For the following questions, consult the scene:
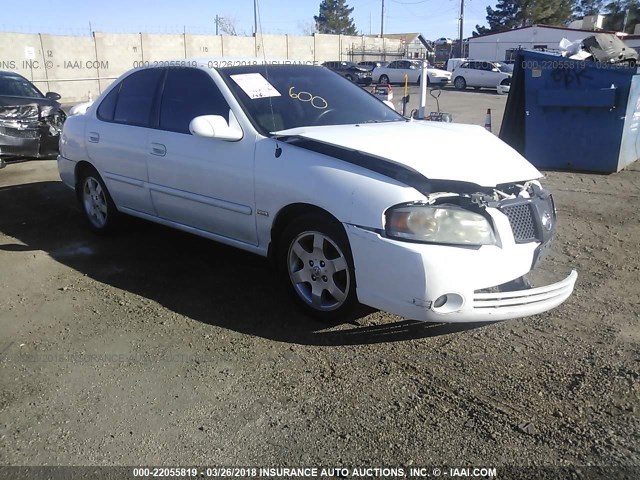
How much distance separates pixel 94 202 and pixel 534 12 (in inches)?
2785

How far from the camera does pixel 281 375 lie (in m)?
3.36

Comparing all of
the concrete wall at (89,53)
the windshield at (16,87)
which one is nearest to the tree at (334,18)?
the concrete wall at (89,53)

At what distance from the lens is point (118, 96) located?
5547mm

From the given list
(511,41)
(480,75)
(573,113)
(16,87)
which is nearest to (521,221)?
(573,113)

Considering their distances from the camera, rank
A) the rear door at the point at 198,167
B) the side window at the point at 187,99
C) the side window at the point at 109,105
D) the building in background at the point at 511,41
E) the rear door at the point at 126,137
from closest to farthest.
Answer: the rear door at the point at 198,167, the side window at the point at 187,99, the rear door at the point at 126,137, the side window at the point at 109,105, the building in background at the point at 511,41

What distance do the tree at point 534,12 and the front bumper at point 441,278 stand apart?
70.9m

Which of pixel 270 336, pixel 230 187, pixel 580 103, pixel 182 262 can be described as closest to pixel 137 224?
pixel 182 262

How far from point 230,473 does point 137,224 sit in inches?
161

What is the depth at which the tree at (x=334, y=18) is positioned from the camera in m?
87.8

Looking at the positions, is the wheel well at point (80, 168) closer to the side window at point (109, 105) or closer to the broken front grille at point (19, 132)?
the side window at point (109, 105)

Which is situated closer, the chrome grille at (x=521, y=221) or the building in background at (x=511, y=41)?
the chrome grille at (x=521, y=221)

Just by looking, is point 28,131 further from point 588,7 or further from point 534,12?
point 588,7

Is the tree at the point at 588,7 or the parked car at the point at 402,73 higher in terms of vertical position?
the tree at the point at 588,7

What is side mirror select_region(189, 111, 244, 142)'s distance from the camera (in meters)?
4.11
